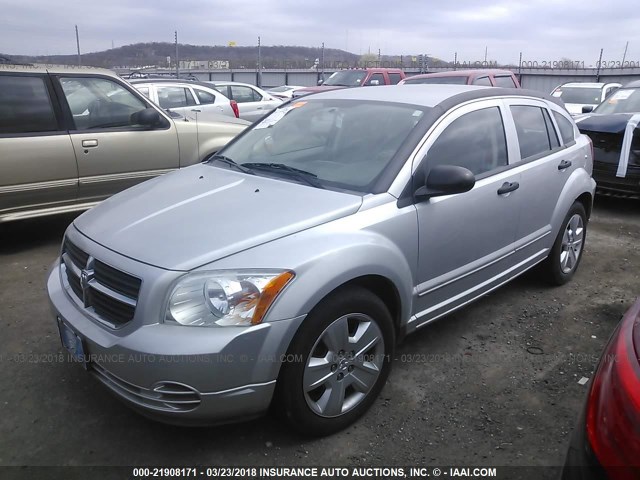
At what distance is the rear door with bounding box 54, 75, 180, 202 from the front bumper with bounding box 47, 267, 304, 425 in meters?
3.53

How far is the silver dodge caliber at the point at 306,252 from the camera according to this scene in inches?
89.4

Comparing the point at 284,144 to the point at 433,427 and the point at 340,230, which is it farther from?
the point at 433,427

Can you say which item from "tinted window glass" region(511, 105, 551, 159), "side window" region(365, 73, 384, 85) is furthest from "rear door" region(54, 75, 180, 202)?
"side window" region(365, 73, 384, 85)

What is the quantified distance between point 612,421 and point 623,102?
7806mm

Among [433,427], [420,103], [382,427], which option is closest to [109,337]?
[382,427]

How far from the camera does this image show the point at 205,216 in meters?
2.72

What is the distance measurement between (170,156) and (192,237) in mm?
3823

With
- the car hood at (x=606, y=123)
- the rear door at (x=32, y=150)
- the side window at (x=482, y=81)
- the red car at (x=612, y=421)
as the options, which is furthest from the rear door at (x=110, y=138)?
the side window at (x=482, y=81)

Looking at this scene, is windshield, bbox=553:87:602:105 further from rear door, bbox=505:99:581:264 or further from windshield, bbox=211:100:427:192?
windshield, bbox=211:100:427:192

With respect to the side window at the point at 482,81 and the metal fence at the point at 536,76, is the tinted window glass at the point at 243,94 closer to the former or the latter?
the side window at the point at 482,81

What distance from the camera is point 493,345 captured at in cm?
360

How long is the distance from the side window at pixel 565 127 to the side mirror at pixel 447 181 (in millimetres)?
2000

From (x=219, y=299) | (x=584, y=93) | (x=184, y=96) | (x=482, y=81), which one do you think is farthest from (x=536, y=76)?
(x=219, y=299)

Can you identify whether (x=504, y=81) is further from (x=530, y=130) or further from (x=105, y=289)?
(x=105, y=289)
